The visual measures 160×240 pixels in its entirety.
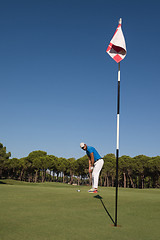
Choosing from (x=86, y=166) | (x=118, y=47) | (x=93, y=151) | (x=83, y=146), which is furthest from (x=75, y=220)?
(x=86, y=166)

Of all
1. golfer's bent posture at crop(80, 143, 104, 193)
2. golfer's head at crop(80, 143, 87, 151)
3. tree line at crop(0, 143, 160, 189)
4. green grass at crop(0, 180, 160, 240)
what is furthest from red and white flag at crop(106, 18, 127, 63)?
tree line at crop(0, 143, 160, 189)

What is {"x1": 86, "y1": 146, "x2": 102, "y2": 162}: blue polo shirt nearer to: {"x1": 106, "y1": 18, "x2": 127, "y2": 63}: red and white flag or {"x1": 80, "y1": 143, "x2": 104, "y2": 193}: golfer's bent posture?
{"x1": 80, "y1": 143, "x2": 104, "y2": 193}: golfer's bent posture

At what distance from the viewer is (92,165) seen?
11148 mm

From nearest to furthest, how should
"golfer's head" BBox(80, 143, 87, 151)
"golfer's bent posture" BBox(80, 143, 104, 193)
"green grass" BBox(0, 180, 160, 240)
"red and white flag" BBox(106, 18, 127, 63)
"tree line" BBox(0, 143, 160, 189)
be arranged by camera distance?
"green grass" BBox(0, 180, 160, 240) → "red and white flag" BBox(106, 18, 127, 63) → "golfer's head" BBox(80, 143, 87, 151) → "golfer's bent posture" BBox(80, 143, 104, 193) → "tree line" BBox(0, 143, 160, 189)

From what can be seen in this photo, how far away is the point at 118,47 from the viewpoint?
8133 mm

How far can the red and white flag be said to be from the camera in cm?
798

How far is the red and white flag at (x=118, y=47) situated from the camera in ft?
26.2

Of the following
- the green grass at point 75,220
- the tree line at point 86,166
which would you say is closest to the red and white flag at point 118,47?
the green grass at point 75,220

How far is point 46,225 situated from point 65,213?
1.56m

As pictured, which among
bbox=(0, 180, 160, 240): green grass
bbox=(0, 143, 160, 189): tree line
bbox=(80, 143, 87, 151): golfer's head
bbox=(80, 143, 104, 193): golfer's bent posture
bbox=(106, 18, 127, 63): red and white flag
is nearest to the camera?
bbox=(0, 180, 160, 240): green grass

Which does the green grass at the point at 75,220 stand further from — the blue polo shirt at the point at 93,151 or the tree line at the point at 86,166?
the tree line at the point at 86,166

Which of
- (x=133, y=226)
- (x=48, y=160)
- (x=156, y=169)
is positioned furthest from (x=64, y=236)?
(x=48, y=160)

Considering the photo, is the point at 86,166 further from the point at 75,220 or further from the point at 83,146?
the point at 75,220

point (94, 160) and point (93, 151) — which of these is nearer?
point (93, 151)
